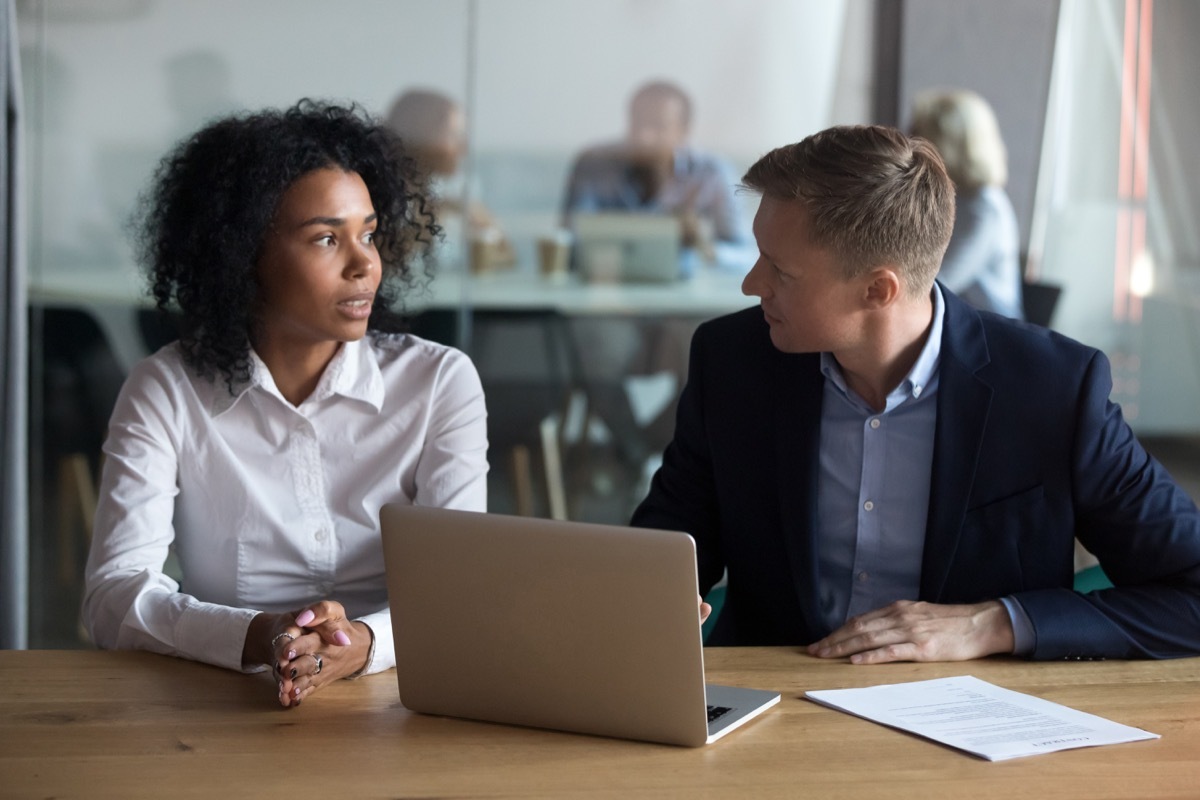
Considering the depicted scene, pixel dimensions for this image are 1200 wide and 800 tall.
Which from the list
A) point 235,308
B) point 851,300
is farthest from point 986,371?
point 235,308

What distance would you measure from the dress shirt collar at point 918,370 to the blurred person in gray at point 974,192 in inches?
92.4

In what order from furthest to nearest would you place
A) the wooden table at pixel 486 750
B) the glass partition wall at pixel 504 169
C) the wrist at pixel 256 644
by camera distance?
the glass partition wall at pixel 504 169
the wrist at pixel 256 644
the wooden table at pixel 486 750

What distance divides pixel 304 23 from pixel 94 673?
9.05ft

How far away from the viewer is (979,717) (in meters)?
1.49

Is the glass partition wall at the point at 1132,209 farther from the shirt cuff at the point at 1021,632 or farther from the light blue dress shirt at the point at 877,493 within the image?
the shirt cuff at the point at 1021,632

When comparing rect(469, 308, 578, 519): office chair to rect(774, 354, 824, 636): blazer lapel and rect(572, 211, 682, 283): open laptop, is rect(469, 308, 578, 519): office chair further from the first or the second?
rect(774, 354, 824, 636): blazer lapel

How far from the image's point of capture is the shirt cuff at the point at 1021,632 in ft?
5.65

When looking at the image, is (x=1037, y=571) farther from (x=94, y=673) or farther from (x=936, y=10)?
(x=936, y=10)

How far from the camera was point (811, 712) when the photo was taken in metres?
1.51

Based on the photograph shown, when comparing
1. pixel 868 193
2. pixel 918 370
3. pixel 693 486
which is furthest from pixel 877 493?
pixel 868 193

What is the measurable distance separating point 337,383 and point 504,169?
2104mm

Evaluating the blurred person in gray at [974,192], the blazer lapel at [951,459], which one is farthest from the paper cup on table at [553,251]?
the blazer lapel at [951,459]

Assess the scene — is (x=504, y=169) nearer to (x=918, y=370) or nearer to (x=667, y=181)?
(x=667, y=181)

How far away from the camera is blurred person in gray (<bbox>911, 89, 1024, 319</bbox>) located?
4.25 metres
